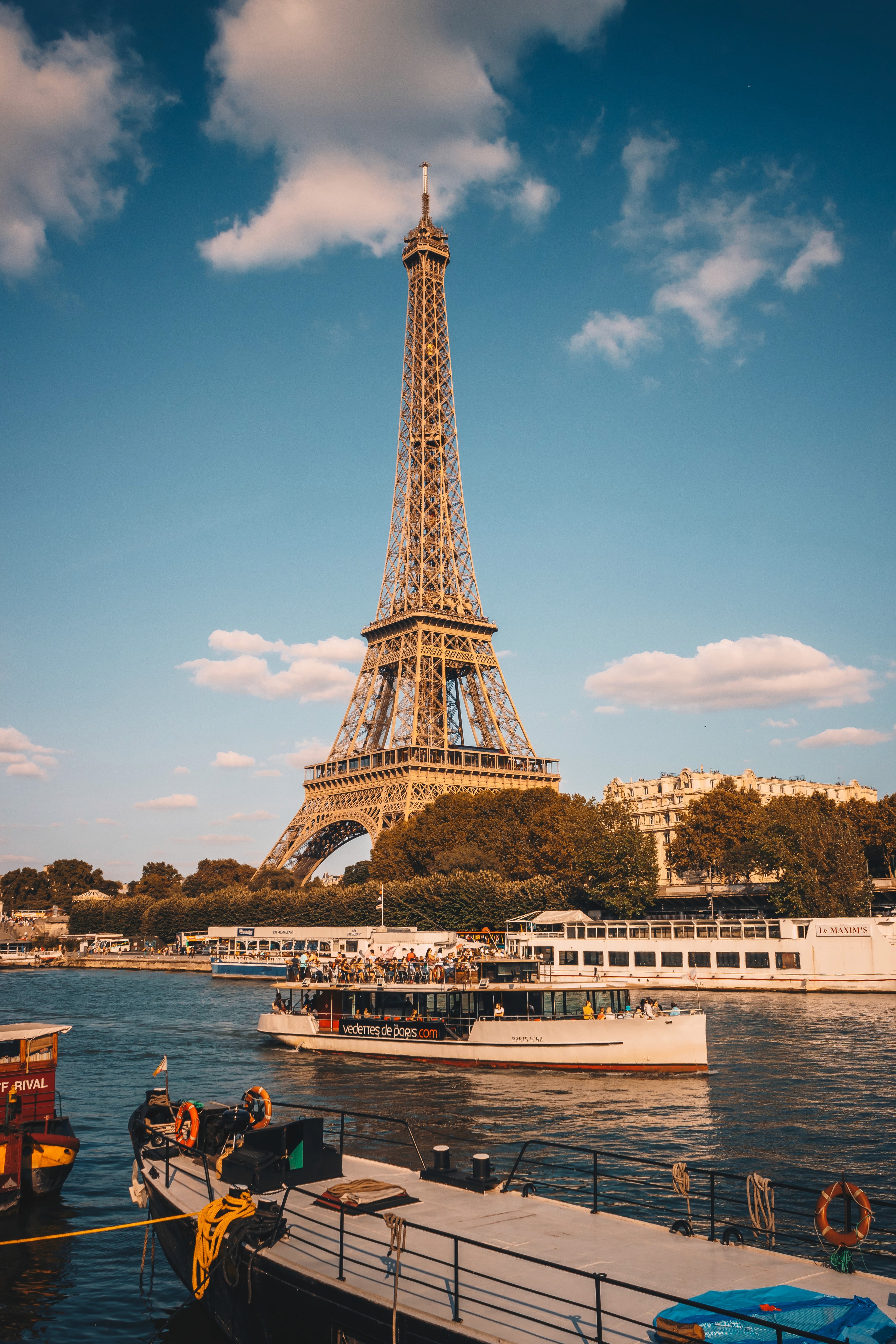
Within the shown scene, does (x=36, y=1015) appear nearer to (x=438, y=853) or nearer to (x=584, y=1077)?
(x=584, y=1077)

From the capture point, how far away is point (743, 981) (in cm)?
6756

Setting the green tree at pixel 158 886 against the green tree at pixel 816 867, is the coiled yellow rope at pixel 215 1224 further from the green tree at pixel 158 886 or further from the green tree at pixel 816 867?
the green tree at pixel 158 886

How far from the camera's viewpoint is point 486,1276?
9.61 m

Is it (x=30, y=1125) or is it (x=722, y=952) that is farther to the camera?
(x=722, y=952)

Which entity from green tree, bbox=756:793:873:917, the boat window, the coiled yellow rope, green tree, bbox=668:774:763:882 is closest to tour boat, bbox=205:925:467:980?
the boat window

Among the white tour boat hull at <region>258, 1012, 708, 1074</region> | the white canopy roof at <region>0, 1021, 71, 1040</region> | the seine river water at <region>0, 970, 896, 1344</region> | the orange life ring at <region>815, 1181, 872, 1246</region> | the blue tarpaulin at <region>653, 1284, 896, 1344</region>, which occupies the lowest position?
the seine river water at <region>0, 970, 896, 1344</region>

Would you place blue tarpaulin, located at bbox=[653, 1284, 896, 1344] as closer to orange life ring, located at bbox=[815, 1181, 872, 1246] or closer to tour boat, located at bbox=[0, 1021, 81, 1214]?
orange life ring, located at bbox=[815, 1181, 872, 1246]

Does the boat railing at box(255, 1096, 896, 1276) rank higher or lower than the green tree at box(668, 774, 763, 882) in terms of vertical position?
lower

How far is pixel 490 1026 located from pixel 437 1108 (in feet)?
26.3

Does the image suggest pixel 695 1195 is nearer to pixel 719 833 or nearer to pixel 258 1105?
pixel 258 1105

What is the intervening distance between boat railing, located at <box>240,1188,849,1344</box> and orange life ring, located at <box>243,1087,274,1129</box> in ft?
11.8

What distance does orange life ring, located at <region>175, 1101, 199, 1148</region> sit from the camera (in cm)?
1653

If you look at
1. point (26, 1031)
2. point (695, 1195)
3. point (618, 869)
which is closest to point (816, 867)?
point (618, 869)

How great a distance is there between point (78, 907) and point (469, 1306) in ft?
468
